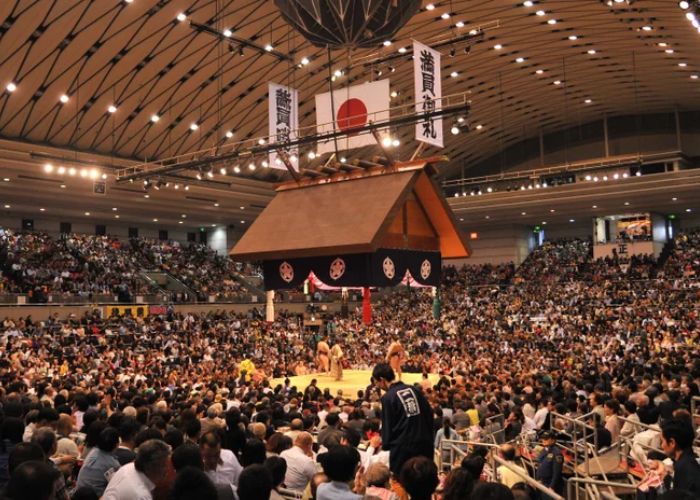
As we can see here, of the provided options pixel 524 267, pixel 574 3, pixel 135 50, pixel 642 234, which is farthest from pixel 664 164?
pixel 135 50

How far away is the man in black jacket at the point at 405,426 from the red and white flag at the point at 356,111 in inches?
228

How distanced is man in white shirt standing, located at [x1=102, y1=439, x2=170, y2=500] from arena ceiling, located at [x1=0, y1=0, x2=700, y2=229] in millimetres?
12496

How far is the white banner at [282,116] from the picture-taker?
41.2 ft

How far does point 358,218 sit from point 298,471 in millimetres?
4471

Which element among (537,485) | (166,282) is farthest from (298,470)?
(166,282)

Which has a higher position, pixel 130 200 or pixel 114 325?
pixel 130 200

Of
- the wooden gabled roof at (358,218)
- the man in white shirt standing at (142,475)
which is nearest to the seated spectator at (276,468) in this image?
the man in white shirt standing at (142,475)

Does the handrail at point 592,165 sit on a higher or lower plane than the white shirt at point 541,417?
higher

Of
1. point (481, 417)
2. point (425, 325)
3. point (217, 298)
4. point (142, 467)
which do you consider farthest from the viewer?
point (217, 298)

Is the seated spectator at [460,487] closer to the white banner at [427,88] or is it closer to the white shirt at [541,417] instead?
the white shirt at [541,417]

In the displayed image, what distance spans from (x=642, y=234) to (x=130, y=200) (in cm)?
2094

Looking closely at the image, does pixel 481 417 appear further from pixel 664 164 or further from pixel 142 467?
pixel 664 164

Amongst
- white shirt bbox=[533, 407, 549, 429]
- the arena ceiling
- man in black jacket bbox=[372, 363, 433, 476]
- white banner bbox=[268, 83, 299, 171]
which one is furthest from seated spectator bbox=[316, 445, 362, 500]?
the arena ceiling

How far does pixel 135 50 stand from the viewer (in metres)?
16.6
